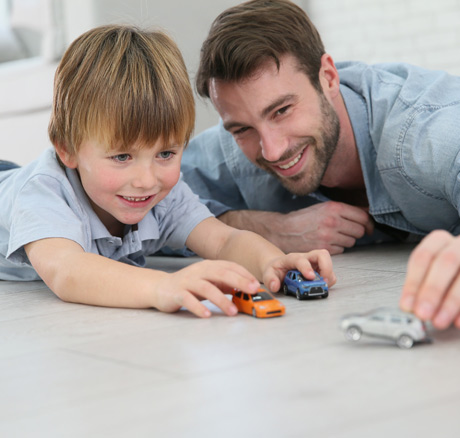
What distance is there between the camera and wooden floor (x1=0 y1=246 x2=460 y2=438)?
0.75m

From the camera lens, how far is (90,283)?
1444mm

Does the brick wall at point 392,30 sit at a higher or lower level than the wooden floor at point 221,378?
lower

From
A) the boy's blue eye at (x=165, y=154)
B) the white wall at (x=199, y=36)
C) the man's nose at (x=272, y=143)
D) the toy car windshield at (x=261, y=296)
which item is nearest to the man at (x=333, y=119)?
the man's nose at (x=272, y=143)

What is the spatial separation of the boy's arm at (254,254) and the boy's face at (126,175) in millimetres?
202

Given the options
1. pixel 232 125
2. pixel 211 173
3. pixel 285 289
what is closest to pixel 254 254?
pixel 285 289

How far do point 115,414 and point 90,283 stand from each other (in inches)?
26.0

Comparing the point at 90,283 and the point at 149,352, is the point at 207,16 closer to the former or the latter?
the point at 90,283

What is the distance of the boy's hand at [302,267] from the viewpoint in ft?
4.67

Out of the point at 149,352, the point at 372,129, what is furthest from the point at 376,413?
the point at 372,129

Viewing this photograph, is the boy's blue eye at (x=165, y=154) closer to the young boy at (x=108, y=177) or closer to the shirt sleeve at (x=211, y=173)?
the young boy at (x=108, y=177)

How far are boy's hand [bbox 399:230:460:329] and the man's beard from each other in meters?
1.06

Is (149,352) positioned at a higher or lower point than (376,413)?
lower

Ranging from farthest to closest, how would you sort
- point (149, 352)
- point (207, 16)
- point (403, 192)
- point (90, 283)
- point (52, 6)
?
point (207, 16), point (52, 6), point (403, 192), point (90, 283), point (149, 352)

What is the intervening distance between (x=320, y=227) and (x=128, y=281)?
2.86 ft
